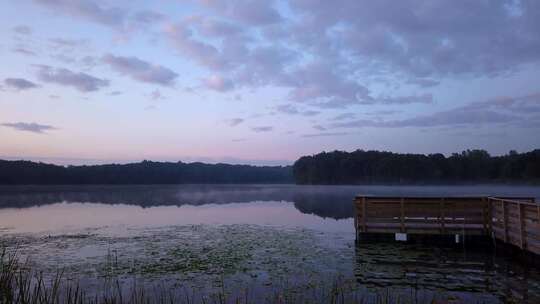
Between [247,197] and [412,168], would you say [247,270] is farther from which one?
[412,168]

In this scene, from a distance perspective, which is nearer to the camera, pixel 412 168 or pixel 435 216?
pixel 435 216

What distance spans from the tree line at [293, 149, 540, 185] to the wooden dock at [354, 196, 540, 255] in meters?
86.7

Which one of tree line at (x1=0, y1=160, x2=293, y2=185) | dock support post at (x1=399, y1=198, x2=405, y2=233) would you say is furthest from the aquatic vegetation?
tree line at (x1=0, y1=160, x2=293, y2=185)

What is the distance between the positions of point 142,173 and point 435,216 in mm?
124071

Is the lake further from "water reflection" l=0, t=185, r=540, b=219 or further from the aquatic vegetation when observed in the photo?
"water reflection" l=0, t=185, r=540, b=219

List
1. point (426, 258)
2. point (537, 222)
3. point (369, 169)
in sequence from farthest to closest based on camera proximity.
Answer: point (369, 169)
point (426, 258)
point (537, 222)

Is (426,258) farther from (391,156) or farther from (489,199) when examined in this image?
(391,156)

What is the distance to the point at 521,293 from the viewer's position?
1064 cm

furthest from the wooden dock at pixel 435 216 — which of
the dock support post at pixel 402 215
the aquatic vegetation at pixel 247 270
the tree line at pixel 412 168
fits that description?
the tree line at pixel 412 168

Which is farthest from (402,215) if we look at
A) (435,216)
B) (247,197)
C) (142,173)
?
(142,173)

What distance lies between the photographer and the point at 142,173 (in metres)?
134

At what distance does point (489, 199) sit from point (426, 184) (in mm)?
100473

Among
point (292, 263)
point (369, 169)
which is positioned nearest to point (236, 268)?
point (292, 263)

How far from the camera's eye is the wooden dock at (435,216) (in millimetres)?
17391
